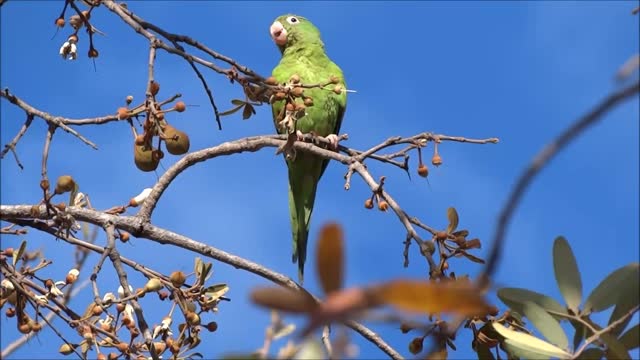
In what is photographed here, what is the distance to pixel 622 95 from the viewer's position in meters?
0.56

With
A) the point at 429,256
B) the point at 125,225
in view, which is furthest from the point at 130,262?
the point at 429,256

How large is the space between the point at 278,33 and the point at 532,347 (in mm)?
5017

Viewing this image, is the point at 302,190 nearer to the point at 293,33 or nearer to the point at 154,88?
the point at 293,33

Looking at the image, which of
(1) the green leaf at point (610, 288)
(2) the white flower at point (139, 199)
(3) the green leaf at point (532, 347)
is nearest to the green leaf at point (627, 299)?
(1) the green leaf at point (610, 288)

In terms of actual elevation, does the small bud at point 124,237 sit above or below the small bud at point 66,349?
above

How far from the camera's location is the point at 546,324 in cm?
133

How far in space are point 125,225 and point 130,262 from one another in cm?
14

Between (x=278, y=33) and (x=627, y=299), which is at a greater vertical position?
(x=278, y=33)

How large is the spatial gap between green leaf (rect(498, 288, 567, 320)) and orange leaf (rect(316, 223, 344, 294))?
38.8 inches

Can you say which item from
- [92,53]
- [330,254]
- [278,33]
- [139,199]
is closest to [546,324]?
[330,254]

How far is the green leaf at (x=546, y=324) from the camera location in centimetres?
129

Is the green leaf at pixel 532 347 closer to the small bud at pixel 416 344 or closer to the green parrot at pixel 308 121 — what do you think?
the small bud at pixel 416 344

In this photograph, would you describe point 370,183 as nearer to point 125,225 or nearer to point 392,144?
point 392,144

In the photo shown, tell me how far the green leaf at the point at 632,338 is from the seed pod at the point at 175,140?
4.08 ft
